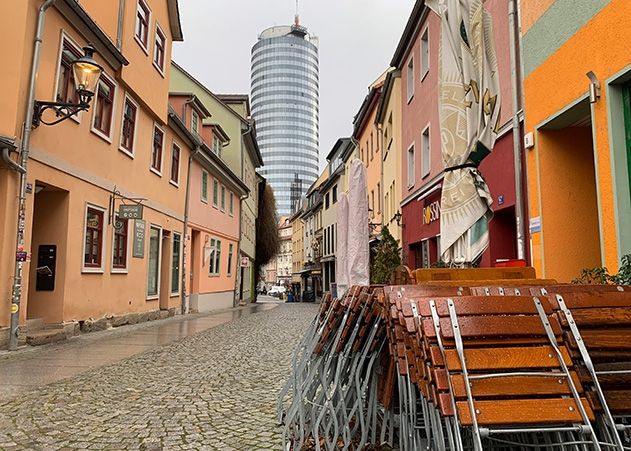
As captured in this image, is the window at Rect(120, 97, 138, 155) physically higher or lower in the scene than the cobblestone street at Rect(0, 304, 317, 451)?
higher

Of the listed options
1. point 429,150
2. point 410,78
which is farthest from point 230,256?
point 429,150

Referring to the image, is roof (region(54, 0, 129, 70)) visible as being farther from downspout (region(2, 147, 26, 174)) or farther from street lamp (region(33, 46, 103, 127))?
downspout (region(2, 147, 26, 174))

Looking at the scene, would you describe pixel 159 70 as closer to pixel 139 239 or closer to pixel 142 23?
pixel 142 23

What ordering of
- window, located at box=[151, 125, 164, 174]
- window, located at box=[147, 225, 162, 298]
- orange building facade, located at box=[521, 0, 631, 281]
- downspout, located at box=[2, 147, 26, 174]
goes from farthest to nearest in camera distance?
window, located at box=[151, 125, 164, 174]
window, located at box=[147, 225, 162, 298]
downspout, located at box=[2, 147, 26, 174]
orange building facade, located at box=[521, 0, 631, 281]

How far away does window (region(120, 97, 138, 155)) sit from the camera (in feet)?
40.7

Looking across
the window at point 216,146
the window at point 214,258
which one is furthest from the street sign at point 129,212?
the window at point 216,146

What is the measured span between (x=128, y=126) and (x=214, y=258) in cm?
1023

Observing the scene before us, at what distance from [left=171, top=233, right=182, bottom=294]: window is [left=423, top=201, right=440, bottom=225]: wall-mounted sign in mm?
8467

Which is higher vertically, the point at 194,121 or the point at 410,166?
the point at 194,121

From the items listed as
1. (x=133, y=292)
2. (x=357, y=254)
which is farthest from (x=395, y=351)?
(x=133, y=292)

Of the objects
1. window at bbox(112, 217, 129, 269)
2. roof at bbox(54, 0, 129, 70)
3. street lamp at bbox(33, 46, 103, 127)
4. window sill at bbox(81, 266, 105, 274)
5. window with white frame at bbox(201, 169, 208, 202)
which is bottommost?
window sill at bbox(81, 266, 105, 274)

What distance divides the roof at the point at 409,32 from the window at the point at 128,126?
8.14 meters

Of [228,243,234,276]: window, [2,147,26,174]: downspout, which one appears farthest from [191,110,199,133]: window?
[2,147,26,174]: downspout

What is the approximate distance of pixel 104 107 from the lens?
11.3m
